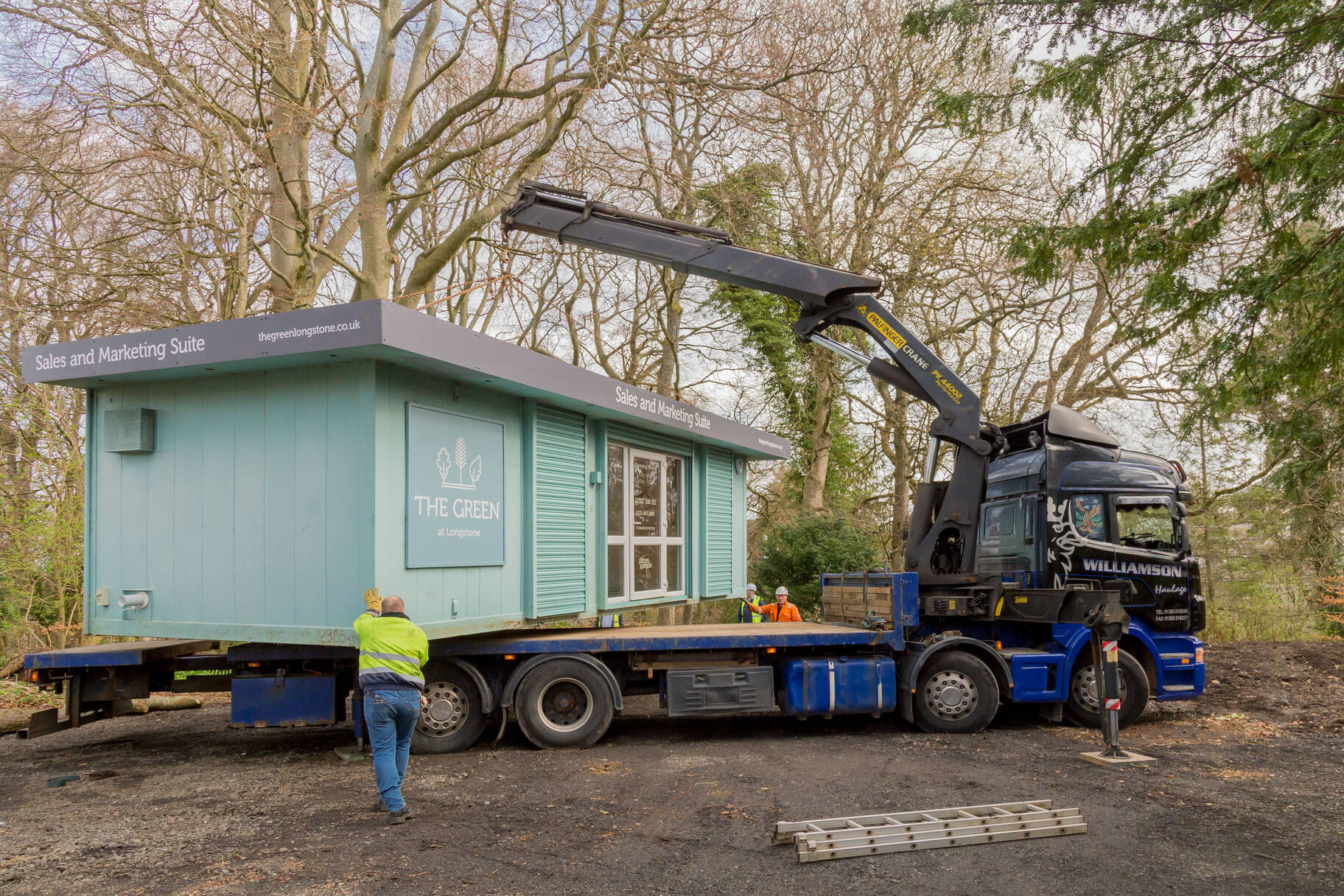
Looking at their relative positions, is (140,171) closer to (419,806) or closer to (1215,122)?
(419,806)

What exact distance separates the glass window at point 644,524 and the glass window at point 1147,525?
5.31 meters

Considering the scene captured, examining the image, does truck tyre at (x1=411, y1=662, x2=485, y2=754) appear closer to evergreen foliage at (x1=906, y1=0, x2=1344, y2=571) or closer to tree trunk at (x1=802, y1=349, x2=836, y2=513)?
evergreen foliage at (x1=906, y1=0, x2=1344, y2=571)

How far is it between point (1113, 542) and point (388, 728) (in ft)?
25.6

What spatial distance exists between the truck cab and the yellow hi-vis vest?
6.72m

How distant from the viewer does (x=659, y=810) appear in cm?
671

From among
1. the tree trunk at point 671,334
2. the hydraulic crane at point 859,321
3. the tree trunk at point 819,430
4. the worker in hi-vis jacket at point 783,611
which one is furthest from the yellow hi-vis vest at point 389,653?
the tree trunk at point 819,430

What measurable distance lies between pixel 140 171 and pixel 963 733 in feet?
40.6

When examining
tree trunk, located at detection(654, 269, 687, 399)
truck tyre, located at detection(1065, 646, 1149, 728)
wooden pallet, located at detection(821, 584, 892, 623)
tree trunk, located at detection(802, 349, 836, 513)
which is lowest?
truck tyre, located at detection(1065, 646, 1149, 728)

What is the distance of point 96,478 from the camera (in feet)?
28.3

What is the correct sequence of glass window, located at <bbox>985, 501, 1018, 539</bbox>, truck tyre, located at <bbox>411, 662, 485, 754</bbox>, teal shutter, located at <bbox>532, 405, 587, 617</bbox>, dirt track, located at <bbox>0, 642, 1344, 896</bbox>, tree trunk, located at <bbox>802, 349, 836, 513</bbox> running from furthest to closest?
tree trunk, located at <bbox>802, 349, 836, 513</bbox>
glass window, located at <bbox>985, 501, 1018, 539</bbox>
teal shutter, located at <bbox>532, 405, 587, 617</bbox>
truck tyre, located at <bbox>411, 662, 485, 754</bbox>
dirt track, located at <bbox>0, 642, 1344, 896</bbox>

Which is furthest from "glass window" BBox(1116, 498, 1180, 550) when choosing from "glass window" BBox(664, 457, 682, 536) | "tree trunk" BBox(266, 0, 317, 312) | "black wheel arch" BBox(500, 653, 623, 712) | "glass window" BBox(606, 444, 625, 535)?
"tree trunk" BBox(266, 0, 317, 312)

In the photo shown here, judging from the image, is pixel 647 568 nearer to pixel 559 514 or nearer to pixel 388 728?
pixel 559 514

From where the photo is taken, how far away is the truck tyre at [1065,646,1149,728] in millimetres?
10094

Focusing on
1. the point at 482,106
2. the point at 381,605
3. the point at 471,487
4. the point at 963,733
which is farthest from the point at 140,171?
the point at 963,733
